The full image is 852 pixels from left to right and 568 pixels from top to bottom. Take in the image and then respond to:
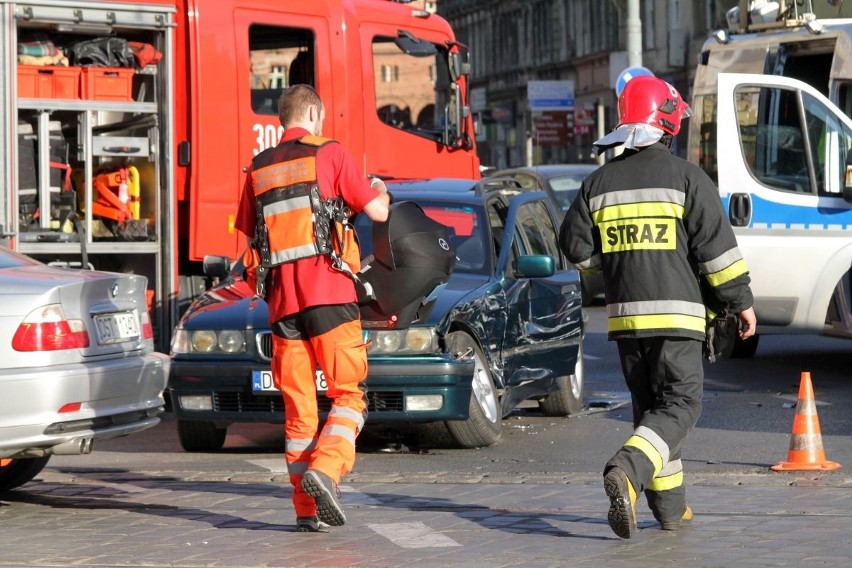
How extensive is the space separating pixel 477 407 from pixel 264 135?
13.8 feet

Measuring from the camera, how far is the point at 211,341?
1061cm

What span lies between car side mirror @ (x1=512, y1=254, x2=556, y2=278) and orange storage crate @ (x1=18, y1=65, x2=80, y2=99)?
3775 mm

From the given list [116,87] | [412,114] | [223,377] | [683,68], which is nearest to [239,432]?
Answer: [223,377]

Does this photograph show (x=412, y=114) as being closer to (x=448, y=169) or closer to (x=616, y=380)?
(x=448, y=169)

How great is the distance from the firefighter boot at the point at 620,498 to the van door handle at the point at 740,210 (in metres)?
7.13

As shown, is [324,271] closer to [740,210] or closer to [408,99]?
[740,210]

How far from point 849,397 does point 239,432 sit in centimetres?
441

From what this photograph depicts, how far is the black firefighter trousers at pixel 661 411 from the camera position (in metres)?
7.12

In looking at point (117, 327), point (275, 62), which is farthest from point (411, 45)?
point (117, 327)

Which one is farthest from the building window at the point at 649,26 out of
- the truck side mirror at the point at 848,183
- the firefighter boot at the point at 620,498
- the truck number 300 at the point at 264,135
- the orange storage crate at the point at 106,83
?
the firefighter boot at the point at 620,498

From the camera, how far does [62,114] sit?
1304 cm

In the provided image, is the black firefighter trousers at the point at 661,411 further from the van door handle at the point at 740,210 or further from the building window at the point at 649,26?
the building window at the point at 649,26

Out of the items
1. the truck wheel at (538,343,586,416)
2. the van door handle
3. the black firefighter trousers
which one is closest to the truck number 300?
A: the truck wheel at (538,343,586,416)

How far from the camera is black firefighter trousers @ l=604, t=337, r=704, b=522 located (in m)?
7.12
